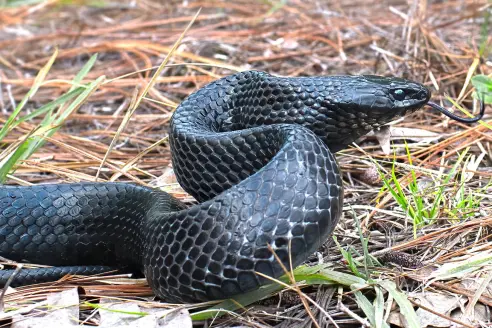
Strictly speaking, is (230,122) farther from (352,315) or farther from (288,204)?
(352,315)

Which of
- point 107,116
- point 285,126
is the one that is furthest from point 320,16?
point 285,126

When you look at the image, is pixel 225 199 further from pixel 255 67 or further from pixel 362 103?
pixel 255 67

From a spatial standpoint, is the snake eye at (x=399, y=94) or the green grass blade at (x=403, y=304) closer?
the green grass blade at (x=403, y=304)

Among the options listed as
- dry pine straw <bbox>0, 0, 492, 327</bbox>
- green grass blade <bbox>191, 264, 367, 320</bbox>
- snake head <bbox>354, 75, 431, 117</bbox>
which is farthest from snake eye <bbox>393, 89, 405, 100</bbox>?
green grass blade <bbox>191, 264, 367, 320</bbox>

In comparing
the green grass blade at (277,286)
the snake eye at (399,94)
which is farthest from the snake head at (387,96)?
the green grass blade at (277,286)

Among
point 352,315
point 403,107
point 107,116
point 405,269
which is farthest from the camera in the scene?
point 107,116

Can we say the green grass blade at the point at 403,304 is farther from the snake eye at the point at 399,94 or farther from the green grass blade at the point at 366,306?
the snake eye at the point at 399,94
